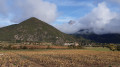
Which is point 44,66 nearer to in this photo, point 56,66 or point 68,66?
point 56,66

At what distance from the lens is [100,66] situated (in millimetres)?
30797

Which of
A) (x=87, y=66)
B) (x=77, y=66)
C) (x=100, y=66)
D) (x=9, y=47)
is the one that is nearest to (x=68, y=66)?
(x=77, y=66)

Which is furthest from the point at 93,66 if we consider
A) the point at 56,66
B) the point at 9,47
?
the point at 9,47

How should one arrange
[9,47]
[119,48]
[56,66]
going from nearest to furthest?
[56,66], [9,47], [119,48]

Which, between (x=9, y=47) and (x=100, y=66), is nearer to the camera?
(x=100, y=66)

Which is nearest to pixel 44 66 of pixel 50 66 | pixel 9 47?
pixel 50 66

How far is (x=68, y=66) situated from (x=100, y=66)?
19.6ft

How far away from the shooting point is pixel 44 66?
1179 inches

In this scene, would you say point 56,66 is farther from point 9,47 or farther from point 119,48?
point 119,48

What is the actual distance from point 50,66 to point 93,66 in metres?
7.72

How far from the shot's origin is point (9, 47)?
343 ft

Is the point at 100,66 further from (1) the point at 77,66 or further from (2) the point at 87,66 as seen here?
(1) the point at 77,66

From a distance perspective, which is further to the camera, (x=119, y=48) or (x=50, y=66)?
(x=119, y=48)

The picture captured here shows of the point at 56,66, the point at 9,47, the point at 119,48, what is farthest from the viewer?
the point at 119,48
